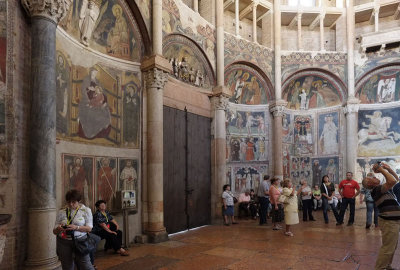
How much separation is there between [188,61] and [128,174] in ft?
15.3

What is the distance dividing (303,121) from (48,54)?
13898 millimetres

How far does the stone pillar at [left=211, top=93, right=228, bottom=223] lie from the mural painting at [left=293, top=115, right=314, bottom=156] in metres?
6.11

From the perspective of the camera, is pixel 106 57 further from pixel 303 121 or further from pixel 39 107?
pixel 303 121

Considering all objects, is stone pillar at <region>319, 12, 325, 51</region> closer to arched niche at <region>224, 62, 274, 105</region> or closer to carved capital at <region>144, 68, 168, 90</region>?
arched niche at <region>224, 62, 274, 105</region>

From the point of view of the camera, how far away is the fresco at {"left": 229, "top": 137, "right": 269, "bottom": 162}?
582 inches

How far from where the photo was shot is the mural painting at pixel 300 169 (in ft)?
54.7

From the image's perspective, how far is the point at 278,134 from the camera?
1549cm

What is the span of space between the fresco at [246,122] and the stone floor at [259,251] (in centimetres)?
575

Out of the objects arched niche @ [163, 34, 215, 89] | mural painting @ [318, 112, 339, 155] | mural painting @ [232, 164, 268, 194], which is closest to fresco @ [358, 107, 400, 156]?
mural painting @ [318, 112, 339, 155]

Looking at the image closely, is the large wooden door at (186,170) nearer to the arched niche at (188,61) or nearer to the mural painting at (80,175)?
the arched niche at (188,61)

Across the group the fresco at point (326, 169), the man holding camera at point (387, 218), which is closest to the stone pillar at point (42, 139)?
the man holding camera at point (387, 218)

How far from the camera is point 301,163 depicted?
55.3ft

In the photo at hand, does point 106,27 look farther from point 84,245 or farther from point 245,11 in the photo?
point 245,11

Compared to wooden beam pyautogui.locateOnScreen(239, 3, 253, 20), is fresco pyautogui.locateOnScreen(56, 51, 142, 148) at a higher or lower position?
lower
